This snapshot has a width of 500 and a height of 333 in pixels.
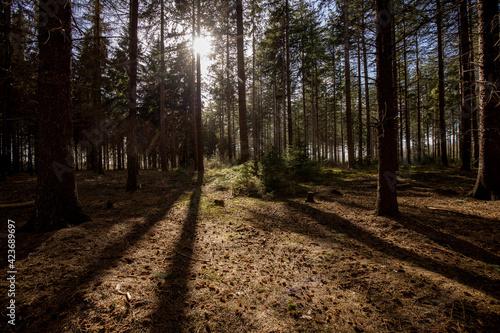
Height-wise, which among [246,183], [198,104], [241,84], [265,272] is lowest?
[265,272]

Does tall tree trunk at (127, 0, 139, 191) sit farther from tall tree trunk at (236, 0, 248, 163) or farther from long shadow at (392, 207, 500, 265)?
long shadow at (392, 207, 500, 265)

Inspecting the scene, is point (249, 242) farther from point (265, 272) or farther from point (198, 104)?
point (198, 104)

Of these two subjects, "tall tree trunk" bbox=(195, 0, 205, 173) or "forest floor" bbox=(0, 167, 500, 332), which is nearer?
"forest floor" bbox=(0, 167, 500, 332)

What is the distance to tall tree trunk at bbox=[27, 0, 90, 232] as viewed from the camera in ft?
13.5

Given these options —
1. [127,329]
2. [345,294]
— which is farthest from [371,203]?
[127,329]

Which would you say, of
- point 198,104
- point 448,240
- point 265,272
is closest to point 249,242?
point 265,272

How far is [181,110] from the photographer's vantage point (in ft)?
75.2

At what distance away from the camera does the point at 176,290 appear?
2768 mm

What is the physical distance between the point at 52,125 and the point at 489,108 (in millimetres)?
11689

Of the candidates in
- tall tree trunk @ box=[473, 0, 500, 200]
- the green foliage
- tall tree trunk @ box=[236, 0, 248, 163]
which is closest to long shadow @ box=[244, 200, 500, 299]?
the green foliage

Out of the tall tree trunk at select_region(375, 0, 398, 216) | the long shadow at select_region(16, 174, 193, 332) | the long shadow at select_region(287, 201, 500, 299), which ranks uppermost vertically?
the tall tree trunk at select_region(375, 0, 398, 216)

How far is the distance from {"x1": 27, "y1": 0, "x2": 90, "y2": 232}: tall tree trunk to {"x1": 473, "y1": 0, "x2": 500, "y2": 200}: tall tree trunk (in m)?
11.0

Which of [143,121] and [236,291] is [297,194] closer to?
[236,291]

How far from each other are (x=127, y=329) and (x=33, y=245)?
291 cm
